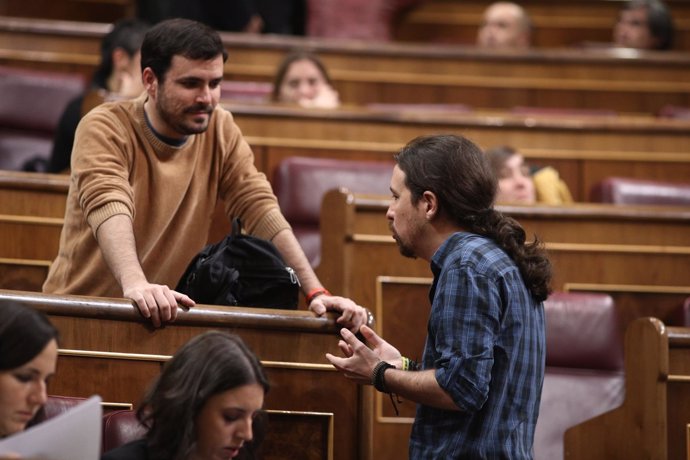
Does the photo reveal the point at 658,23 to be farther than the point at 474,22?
No

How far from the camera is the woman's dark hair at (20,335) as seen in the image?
28.5 inches

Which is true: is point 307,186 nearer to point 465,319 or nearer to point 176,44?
point 176,44

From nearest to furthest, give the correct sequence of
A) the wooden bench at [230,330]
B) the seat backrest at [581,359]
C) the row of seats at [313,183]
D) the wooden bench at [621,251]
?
the wooden bench at [230,330]
the seat backrest at [581,359]
the wooden bench at [621,251]
the row of seats at [313,183]

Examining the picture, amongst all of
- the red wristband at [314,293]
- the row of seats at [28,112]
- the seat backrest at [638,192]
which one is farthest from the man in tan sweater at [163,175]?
the row of seats at [28,112]

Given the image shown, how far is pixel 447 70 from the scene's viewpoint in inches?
85.7

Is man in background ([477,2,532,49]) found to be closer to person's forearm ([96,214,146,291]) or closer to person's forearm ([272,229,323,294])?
person's forearm ([272,229,323,294])

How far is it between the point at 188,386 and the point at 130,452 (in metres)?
0.06

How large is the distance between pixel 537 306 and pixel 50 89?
1.23 m

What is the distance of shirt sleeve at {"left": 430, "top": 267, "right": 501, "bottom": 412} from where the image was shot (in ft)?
2.73

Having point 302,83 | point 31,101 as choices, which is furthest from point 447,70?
point 31,101

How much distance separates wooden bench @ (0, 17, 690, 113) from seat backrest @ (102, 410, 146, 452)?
1.36 metres

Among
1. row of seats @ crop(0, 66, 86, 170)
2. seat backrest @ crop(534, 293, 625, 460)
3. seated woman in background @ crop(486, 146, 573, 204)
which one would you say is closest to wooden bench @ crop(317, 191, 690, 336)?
seat backrest @ crop(534, 293, 625, 460)

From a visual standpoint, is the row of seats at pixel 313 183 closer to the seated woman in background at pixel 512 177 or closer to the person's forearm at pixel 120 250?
the seated woman in background at pixel 512 177

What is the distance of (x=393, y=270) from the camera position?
1.31 metres
